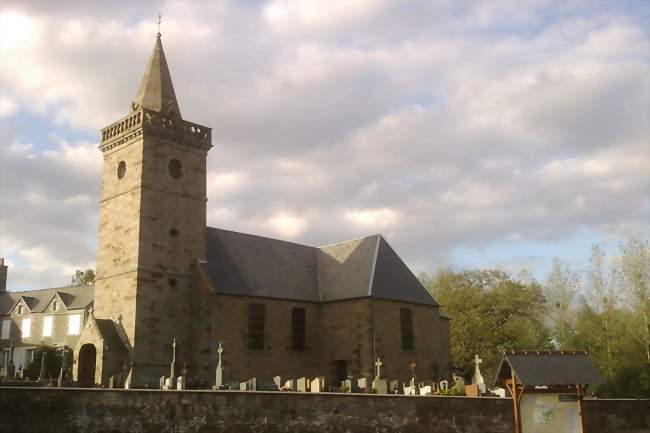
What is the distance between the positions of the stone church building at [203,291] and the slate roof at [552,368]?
1647cm

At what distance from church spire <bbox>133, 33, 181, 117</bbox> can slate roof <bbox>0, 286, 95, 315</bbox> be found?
1012 inches

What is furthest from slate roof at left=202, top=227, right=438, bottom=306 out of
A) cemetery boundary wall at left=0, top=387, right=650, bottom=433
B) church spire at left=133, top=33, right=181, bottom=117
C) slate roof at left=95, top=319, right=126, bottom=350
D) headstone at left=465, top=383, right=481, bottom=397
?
cemetery boundary wall at left=0, top=387, right=650, bottom=433

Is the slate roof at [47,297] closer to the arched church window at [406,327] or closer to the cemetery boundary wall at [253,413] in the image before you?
the arched church window at [406,327]

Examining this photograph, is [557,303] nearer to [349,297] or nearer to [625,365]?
[625,365]

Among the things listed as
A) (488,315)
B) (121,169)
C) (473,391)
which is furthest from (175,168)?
(488,315)

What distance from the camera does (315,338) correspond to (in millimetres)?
39719

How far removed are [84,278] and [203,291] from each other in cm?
4729

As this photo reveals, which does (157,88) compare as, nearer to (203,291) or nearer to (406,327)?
→ (203,291)

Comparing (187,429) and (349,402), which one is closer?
(187,429)

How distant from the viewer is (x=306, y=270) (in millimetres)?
42156

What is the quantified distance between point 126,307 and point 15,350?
107 ft

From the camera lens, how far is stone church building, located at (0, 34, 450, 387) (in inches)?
1325

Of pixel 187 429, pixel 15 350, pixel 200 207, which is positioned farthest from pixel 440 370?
pixel 15 350

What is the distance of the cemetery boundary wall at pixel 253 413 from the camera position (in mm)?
19062
